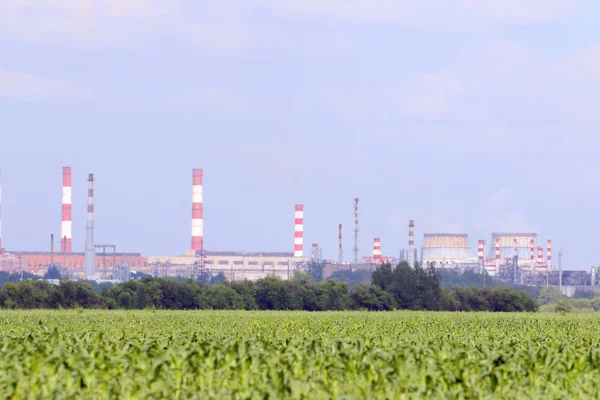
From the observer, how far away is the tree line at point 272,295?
306 feet

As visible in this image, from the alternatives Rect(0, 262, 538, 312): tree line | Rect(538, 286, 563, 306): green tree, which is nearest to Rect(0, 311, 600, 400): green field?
Rect(0, 262, 538, 312): tree line

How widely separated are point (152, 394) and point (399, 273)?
101020 mm

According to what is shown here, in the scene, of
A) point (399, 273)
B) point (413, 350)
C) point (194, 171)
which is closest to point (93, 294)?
point (399, 273)

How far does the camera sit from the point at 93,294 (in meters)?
94.4

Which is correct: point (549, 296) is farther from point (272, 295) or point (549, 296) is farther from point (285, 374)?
point (285, 374)

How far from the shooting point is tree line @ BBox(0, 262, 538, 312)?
3676 inches

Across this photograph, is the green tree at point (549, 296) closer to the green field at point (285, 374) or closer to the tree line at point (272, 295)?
the tree line at point (272, 295)

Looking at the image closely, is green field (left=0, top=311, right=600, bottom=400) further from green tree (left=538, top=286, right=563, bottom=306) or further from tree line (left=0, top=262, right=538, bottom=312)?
green tree (left=538, top=286, right=563, bottom=306)

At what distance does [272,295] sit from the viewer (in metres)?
103

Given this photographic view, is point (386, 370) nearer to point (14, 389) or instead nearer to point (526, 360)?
point (526, 360)

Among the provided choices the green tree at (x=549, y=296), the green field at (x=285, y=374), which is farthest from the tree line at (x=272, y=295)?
the green tree at (x=549, y=296)

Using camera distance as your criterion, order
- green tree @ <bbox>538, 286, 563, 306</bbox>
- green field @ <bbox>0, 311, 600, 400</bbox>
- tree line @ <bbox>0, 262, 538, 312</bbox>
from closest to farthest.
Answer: green field @ <bbox>0, 311, 600, 400</bbox>
tree line @ <bbox>0, 262, 538, 312</bbox>
green tree @ <bbox>538, 286, 563, 306</bbox>

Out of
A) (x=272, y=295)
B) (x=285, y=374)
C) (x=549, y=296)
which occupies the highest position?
(x=285, y=374)

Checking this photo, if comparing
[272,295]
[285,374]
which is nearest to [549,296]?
[272,295]
